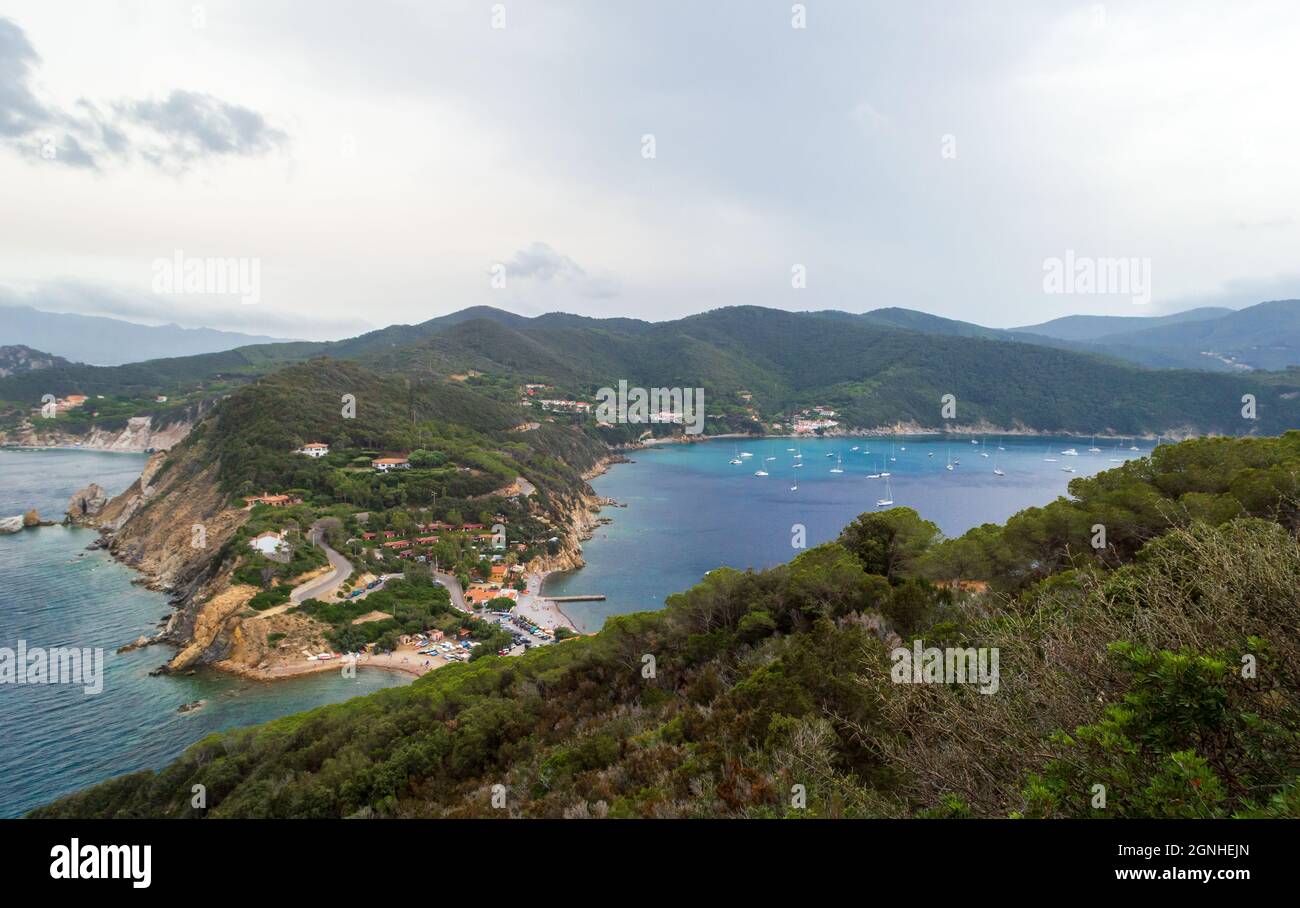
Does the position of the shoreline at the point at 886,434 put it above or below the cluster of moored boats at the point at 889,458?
above

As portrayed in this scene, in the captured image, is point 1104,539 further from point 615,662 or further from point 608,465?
point 608,465

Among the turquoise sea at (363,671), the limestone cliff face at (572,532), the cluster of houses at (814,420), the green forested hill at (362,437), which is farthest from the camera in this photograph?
the cluster of houses at (814,420)

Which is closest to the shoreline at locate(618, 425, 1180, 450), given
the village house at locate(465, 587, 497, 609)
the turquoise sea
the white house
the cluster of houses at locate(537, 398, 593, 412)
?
the turquoise sea

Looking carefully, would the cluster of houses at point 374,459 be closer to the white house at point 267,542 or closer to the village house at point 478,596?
the white house at point 267,542

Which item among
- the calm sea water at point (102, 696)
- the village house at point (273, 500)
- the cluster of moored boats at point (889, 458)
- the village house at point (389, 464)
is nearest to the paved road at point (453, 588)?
the calm sea water at point (102, 696)

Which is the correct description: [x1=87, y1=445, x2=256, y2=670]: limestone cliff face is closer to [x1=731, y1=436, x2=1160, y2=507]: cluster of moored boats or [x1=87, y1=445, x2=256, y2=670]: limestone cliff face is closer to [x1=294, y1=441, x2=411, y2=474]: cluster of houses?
[x1=294, y1=441, x2=411, y2=474]: cluster of houses

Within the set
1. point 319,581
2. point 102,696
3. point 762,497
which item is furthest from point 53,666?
point 762,497
